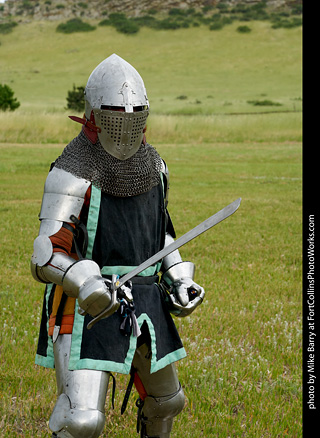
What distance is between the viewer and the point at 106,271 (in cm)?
364

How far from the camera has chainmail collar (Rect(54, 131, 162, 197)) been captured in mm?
3639

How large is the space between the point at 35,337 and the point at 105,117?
308 cm

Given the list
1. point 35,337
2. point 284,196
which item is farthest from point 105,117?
point 284,196

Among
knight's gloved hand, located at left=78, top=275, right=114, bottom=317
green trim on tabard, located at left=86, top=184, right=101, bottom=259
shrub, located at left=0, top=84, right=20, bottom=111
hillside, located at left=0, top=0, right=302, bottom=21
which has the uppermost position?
green trim on tabard, located at left=86, top=184, right=101, bottom=259

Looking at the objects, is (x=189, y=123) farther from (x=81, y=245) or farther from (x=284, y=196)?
(x=81, y=245)

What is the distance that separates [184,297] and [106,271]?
521 mm

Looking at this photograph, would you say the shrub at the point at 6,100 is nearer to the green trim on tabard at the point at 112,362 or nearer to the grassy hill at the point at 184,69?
the grassy hill at the point at 184,69

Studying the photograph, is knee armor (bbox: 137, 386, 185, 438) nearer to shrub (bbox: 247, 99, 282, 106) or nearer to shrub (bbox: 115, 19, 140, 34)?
shrub (bbox: 247, 99, 282, 106)

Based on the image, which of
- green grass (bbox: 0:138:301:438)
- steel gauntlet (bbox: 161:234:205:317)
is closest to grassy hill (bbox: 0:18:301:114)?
green grass (bbox: 0:138:301:438)

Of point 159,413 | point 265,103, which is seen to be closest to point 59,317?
point 159,413

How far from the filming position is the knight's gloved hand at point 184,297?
3.84 meters

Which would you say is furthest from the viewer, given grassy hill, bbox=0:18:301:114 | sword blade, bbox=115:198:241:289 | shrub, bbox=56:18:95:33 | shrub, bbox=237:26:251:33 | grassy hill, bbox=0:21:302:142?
shrub, bbox=56:18:95:33

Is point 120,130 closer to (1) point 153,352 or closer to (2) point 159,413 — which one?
(1) point 153,352

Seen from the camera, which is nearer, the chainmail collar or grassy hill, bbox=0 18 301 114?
the chainmail collar
